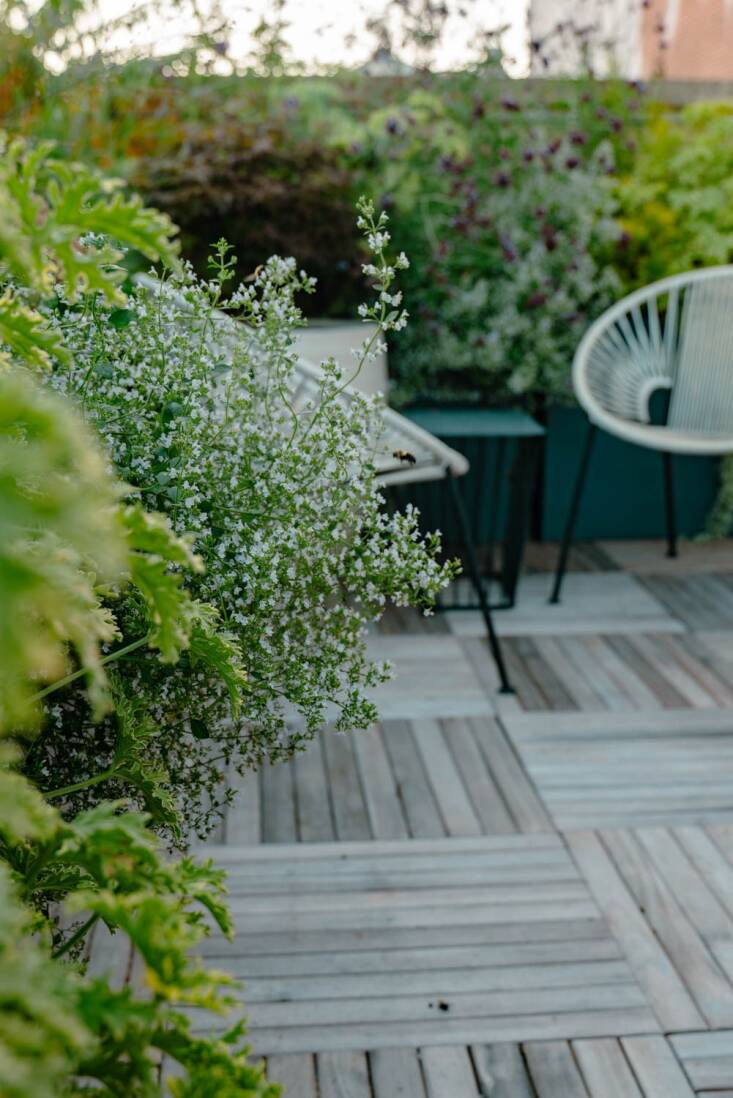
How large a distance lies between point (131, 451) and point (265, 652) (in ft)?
0.70

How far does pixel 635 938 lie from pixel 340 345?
1852 mm

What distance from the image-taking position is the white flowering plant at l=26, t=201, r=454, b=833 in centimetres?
99

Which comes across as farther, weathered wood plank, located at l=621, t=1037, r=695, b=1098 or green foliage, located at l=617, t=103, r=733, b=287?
green foliage, located at l=617, t=103, r=733, b=287

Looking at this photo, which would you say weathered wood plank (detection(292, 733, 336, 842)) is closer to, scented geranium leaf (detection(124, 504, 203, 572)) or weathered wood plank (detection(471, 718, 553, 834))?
weathered wood plank (detection(471, 718, 553, 834))

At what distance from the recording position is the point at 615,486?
3.76 metres

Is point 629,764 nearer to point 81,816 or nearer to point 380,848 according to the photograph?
point 380,848

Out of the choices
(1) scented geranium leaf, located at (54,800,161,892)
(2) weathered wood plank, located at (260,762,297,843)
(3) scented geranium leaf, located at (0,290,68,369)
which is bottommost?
(2) weathered wood plank, located at (260,762,297,843)

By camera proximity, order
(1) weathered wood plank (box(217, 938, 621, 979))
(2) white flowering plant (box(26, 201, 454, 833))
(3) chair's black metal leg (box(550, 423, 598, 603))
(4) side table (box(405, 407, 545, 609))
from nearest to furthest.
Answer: (2) white flowering plant (box(26, 201, 454, 833)) → (1) weathered wood plank (box(217, 938, 621, 979)) → (4) side table (box(405, 407, 545, 609)) → (3) chair's black metal leg (box(550, 423, 598, 603))

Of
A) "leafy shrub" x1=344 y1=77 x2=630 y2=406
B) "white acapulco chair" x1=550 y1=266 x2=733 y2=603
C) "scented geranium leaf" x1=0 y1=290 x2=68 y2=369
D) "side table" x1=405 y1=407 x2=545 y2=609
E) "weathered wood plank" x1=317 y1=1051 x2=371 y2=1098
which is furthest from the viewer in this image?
"leafy shrub" x1=344 y1=77 x2=630 y2=406

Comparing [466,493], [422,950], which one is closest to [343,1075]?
[422,950]

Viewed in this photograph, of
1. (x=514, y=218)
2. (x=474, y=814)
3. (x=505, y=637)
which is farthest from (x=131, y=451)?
(x=514, y=218)

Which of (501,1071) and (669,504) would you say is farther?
(669,504)

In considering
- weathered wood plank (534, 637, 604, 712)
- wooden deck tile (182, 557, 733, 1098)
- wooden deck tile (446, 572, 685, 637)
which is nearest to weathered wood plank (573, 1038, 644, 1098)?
wooden deck tile (182, 557, 733, 1098)

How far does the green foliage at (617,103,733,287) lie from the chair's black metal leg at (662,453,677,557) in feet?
1.97
